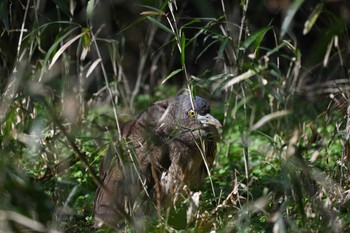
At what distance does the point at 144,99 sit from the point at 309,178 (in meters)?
4.88

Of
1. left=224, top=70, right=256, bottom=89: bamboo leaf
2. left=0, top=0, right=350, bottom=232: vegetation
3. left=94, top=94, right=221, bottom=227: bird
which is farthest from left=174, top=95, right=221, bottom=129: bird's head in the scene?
left=224, top=70, right=256, bottom=89: bamboo leaf

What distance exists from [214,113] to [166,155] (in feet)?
8.62

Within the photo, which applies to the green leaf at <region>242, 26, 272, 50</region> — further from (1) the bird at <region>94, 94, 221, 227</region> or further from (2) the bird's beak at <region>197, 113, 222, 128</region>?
(2) the bird's beak at <region>197, 113, 222, 128</region>

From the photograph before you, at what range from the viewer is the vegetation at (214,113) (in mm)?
3918

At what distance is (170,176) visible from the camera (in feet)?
19.0

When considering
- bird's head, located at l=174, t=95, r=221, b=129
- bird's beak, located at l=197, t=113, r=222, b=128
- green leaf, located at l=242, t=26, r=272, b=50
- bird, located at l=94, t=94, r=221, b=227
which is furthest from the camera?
bird's head, located at l=174, t=95, r=221, b=129

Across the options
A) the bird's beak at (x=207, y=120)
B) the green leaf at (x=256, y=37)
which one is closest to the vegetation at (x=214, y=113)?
the green leaf at (x=256, y=37)

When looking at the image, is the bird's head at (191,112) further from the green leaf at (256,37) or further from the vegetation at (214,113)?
the green leaf at (256,37)

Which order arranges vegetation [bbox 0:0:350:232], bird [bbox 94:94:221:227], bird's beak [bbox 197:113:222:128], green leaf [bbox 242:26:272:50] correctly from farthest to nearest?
bird's beak [bbox 197:113:222:128] < bird [bbox 94:94:221:227] < green leaf [bbox 242:26:272:50] < vegetation [bbox 0:0:350:232]

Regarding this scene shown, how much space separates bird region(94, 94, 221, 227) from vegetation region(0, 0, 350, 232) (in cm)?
14

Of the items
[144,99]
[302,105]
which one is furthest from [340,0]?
[144,99]

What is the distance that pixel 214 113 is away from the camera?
28.8ft

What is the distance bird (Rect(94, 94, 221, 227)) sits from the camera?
509 centimetres

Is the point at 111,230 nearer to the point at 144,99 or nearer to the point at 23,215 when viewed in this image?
the point at 23,215
